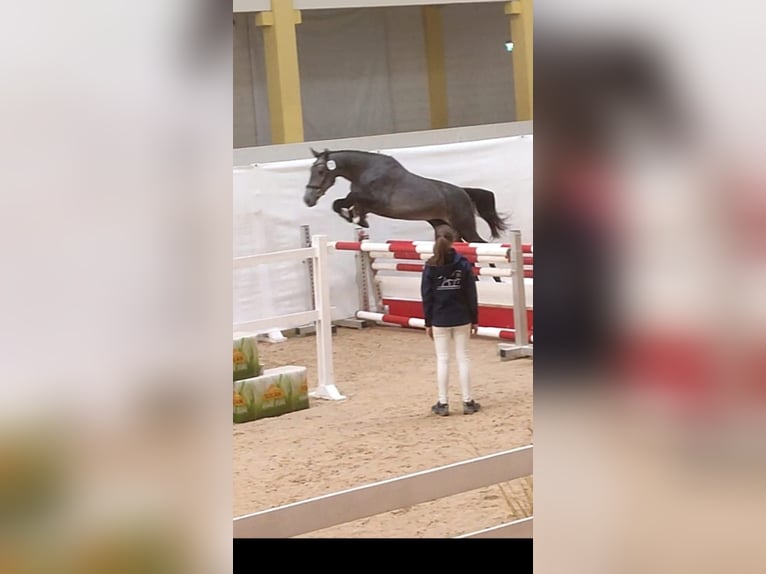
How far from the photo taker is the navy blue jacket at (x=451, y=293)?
8.81ft

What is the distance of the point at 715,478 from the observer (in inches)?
22.2

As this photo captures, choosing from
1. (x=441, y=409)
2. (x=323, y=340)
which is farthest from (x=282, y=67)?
(x=441, y=409)

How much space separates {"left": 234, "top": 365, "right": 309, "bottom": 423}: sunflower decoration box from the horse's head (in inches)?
44.9

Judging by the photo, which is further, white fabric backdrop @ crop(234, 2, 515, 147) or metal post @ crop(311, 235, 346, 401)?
white fabric backdrop @ crop(234, 2, 515, 147)

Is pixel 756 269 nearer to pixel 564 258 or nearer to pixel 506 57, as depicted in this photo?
pixel 564 258

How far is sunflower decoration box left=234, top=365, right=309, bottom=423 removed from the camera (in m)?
2.79

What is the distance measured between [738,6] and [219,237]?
1.07 feet

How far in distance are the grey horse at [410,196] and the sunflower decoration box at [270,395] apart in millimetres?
1244

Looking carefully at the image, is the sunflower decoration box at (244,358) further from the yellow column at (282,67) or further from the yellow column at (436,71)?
the yellow column at (436,71)

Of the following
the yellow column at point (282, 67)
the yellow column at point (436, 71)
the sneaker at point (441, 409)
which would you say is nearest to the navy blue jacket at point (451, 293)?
the sneaker at point (441, 409)

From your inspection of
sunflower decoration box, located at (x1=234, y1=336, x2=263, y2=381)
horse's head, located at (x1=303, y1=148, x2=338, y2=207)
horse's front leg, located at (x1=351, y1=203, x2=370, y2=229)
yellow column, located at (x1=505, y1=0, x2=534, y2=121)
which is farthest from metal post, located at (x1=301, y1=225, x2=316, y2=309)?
yellow column, located at (x1=505, y1=0, x2=534, y2=121)

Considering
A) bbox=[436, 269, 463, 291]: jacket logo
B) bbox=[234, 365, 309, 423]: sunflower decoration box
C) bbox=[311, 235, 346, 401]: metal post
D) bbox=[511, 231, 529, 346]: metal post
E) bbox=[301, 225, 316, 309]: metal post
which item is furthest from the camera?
bbox=[301, 225, 316, 309]: metal post

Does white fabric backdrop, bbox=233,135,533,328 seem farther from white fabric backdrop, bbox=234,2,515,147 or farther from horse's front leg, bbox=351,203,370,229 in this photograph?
white fabric backdrop, bbox=234,2,515,147

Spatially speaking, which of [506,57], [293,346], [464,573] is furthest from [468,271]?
[506,57]
